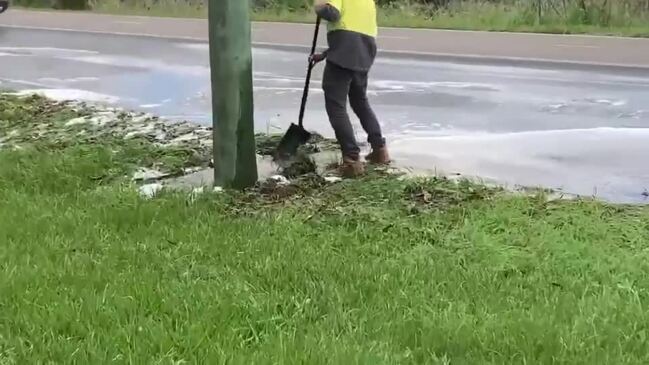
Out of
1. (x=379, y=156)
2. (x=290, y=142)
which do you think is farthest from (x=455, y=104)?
(x=290, y=142)

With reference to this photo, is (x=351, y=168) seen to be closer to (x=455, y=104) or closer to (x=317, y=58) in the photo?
(x=317, y=58)

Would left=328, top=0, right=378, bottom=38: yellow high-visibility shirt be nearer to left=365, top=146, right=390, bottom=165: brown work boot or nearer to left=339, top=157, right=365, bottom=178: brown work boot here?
left=339, top=157, right=365, bottom=178: brown work boot

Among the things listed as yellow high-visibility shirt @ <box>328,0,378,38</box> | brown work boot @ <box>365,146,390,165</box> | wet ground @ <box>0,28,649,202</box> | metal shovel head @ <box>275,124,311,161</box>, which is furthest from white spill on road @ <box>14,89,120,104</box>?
yellow high-visibility shirt @ <box>328,0,378,38</box>

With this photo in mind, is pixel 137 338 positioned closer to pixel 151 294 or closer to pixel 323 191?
pixel 151 294

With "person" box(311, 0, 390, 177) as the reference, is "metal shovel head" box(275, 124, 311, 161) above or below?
below

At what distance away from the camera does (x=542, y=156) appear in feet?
26.1

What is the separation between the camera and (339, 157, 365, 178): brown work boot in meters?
6.98

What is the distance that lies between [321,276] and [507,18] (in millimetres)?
16982

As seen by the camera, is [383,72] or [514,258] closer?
[514,258]

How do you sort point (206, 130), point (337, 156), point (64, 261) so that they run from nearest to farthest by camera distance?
point (64, 261), point (337, 156), point (206, 130)

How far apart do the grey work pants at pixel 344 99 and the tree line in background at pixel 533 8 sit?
13.3 m

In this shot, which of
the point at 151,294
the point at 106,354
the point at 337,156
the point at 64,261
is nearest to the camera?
the point at 106,354

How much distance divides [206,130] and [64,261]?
4378mm

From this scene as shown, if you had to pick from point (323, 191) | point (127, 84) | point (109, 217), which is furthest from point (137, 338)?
point (127, 84)
